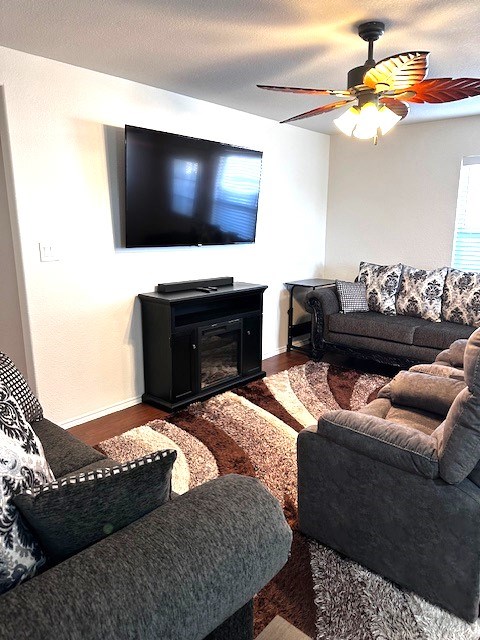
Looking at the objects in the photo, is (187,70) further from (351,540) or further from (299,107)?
(351,540)

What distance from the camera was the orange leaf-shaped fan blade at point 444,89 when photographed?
83.6 inches

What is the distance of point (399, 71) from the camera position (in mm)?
1989

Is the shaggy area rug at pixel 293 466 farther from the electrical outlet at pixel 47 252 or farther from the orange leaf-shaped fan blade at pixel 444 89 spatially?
the orange leaf-shaped fan blade at pixel 444 89

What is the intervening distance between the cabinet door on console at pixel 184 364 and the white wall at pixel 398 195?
272cm

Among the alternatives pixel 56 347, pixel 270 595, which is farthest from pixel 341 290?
pixel 270 595

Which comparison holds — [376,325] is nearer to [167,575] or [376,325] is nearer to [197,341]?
[197,341]

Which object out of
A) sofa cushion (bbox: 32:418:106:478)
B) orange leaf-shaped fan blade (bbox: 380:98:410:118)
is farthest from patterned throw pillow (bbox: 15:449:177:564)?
orange leaf-shaped fan blade (bbox: 380:98:410:118)

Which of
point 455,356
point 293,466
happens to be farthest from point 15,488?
point 455,356

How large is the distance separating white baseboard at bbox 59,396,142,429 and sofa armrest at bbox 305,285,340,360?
1.95 metres

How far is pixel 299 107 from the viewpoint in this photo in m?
3.87

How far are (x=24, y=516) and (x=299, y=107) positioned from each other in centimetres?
379

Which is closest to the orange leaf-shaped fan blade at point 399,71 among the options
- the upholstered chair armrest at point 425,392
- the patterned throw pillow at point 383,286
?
the upholstered chair armrest at point 425,392

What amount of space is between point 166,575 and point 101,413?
8.75ft

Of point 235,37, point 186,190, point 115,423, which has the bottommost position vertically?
point 115,423
